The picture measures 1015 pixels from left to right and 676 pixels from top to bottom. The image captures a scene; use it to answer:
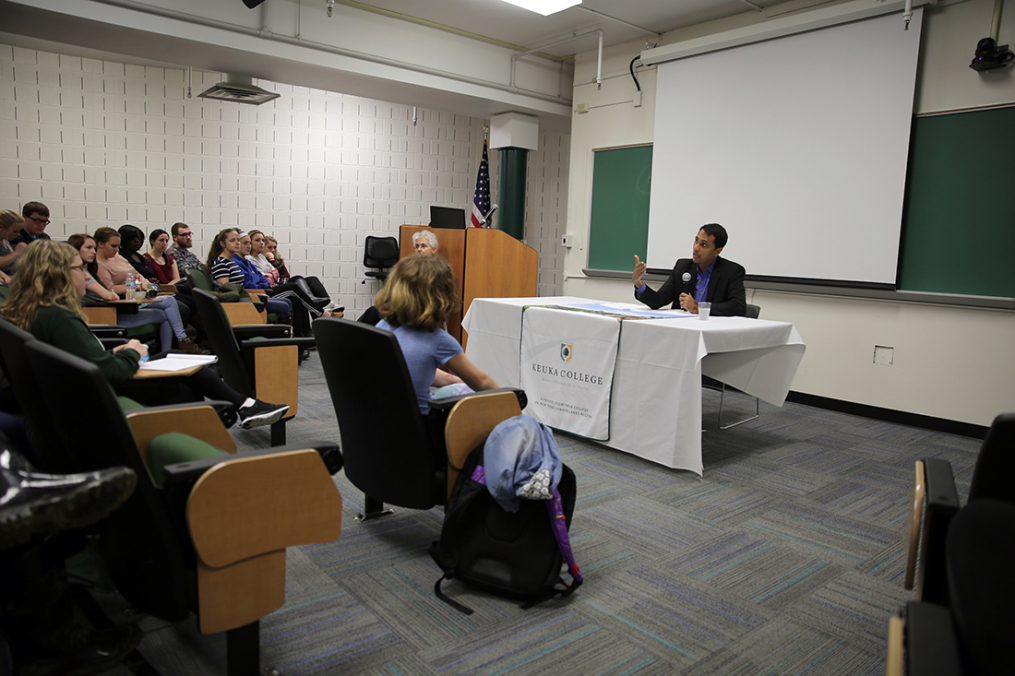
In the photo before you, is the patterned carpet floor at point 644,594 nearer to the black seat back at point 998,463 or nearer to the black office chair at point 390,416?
the black office chair at point 390,416

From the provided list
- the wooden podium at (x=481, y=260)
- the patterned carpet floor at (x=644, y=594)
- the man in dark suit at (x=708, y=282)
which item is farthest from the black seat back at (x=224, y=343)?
the wooden podium at (x=481, y=260)

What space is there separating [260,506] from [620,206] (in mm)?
5873

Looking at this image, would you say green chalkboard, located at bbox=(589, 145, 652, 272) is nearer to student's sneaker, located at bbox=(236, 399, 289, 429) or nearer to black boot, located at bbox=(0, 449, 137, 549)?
student's sneaker, located at bbox=(236, 399, 289, 429)

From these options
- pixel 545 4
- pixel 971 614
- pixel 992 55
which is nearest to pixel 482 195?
pixel 545 4

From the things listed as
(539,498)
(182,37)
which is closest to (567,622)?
(539,498)

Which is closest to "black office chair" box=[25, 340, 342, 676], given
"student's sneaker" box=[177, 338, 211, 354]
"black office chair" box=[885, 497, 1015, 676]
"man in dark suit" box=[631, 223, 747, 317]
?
"black office chair" box=[885, 497, 1015, 676]

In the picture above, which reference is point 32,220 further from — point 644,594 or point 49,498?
point 644,594

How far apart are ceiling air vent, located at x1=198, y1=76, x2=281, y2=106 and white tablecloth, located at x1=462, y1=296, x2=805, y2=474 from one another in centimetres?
458

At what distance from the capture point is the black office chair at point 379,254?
877cm

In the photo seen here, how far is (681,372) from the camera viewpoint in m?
3.28

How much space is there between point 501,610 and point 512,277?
14.3ft

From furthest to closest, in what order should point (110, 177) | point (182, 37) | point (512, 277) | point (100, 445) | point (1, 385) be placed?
point (110, 177) < point (512, 277) < point (182, 37) < point (1, 385) < point (100, 445)

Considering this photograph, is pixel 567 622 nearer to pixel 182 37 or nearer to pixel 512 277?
pixel 512 277

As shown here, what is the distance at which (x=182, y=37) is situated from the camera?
5168 mm
